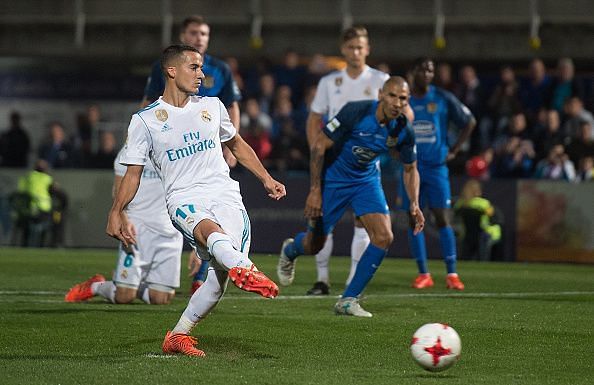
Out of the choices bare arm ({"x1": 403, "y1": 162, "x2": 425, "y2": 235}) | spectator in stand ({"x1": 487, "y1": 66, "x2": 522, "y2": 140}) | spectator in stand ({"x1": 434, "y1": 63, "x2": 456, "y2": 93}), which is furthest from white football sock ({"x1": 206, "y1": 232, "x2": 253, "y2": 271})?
spectator in stand ({"x1": 487, "y1": 66, "x2": 522, "y2": 140})

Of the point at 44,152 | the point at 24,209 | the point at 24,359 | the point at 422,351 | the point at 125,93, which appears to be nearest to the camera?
the point at 422,351

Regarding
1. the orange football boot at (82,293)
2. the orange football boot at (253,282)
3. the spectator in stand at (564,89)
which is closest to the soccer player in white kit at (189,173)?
the orange football boot at (253,282)

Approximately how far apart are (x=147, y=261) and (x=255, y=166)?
2.98 metres

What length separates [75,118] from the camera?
87.9 ft

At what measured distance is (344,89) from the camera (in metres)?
12.3

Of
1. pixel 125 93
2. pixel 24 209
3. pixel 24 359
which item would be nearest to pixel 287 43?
pixel 125 93

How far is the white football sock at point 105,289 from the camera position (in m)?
10.8

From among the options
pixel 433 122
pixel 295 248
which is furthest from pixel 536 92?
pixel 295 248

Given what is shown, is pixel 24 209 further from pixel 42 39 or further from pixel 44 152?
pixel 42 39

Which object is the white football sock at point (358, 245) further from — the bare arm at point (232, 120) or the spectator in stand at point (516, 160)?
the spectator in stand at point (516, 160)

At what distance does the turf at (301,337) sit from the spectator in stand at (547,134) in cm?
601

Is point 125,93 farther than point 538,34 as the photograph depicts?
Yes

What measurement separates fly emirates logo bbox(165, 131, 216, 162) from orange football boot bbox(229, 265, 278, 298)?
45.9 inches

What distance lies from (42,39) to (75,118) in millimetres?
1796
